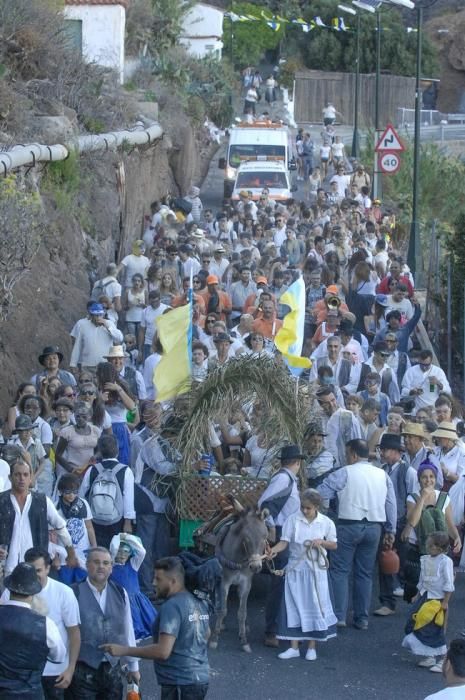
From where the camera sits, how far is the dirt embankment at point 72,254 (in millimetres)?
17891

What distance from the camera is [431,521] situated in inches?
455

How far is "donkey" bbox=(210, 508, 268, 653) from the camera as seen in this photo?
11141mm

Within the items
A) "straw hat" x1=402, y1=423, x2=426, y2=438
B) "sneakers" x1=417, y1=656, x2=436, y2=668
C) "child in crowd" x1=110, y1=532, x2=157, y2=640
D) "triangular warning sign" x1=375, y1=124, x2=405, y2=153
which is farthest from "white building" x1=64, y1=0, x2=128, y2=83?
"child in crowd" x1=110, y1=532, x2=157, y2=640

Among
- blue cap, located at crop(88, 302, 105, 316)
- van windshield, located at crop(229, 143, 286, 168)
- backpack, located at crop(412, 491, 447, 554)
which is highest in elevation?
van windshield, located at crop(229, 143, 286, 168)

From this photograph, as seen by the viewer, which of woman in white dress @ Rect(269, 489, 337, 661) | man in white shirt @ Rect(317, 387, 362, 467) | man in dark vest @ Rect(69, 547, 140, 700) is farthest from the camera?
man in white shirt @ Rect(317, 387, 362, 467)

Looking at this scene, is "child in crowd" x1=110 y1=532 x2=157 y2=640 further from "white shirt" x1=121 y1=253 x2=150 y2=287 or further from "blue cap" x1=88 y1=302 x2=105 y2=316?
"white shirt" x1=121 y1=253 x2=150 y2=287

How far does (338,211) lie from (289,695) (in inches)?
675

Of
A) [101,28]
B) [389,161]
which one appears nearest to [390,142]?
[389,161]

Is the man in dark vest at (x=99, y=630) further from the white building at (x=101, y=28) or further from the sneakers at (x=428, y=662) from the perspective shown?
the white building at (x=101, y=28)

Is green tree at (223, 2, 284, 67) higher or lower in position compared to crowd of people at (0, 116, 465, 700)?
higher

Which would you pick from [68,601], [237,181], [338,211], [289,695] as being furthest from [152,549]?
[237,181]

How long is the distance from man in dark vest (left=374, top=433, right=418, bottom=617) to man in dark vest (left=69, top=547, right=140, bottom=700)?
389cm

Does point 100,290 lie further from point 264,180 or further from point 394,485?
point 264,180

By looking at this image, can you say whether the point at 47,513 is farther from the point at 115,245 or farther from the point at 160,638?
the point at 115,245
